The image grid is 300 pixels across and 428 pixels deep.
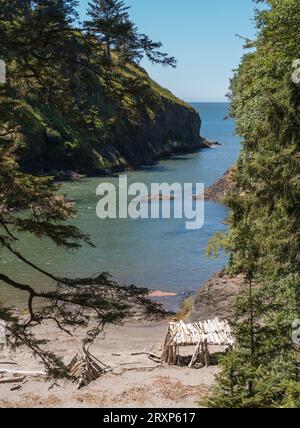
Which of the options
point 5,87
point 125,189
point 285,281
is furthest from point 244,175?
point 125,189

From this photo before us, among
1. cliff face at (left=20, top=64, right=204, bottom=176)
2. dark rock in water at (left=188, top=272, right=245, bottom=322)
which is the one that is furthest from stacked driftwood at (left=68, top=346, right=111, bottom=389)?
cliff face at (left=20, top=64, right=204, bottom=176)

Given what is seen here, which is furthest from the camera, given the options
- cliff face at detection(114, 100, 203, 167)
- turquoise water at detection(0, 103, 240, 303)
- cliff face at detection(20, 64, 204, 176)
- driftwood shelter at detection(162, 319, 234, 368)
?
cliff face at detection(114, 100, 203, 167)

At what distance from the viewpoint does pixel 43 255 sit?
1287 inches

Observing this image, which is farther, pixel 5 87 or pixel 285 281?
pixel 285 281

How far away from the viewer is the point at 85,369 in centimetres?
1614

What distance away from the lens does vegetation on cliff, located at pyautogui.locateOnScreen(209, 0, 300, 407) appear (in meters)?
9.05

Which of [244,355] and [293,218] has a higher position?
[293,218]

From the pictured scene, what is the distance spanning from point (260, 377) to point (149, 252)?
24682mm

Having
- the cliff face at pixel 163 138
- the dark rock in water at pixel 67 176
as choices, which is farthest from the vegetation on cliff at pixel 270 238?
the cliff face at pixel 163 138

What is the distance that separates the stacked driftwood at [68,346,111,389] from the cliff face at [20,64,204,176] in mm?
5990

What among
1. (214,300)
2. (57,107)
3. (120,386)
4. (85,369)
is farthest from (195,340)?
(57,107)

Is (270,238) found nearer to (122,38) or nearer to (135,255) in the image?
(122,38)

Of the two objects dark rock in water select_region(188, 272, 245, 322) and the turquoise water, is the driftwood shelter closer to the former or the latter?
dark rock in water select_region(188, 272, 245, 322)
